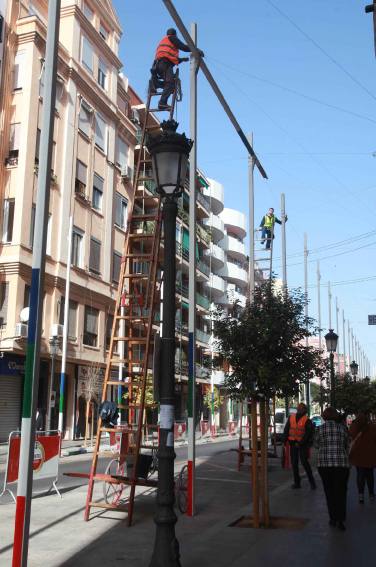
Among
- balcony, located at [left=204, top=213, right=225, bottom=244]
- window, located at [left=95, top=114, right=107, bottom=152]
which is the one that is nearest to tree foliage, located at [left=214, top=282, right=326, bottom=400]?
window, located at [left=95, top=114, right=107, bottom=152]

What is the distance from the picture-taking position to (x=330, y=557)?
725 cm

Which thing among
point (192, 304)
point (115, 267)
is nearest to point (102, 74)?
Result: point (115, 267)

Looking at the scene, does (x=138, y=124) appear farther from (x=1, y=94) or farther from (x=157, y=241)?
(x=157, y=241)

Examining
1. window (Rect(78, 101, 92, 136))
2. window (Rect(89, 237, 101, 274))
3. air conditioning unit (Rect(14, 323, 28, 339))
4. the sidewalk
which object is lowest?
the sidewalk

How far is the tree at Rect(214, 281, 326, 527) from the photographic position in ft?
31.3

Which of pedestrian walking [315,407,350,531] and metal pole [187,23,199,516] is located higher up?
metal pole [187,23,199,516]

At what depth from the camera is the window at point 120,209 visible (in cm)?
3922

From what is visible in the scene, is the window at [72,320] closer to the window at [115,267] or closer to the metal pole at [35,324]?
the window at [115,267]

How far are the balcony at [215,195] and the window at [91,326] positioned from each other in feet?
92.4

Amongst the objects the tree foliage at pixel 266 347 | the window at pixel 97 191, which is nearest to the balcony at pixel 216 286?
the window at pixel 97 191

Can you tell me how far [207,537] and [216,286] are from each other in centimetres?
5310

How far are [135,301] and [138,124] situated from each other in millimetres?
32762

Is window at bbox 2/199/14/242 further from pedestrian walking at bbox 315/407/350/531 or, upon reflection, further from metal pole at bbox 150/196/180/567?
metal pole at bbox 150/196/180/567

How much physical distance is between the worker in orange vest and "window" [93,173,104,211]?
2438cm
